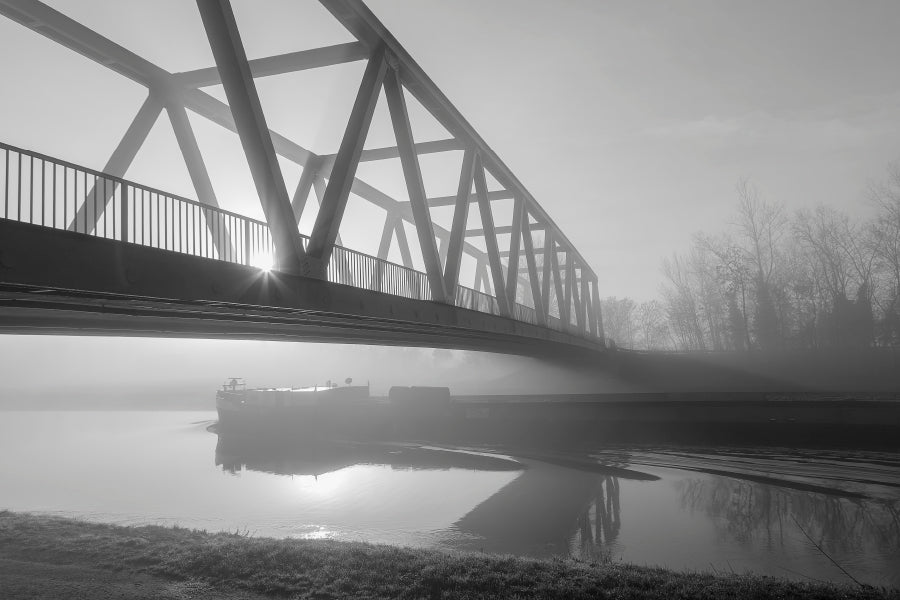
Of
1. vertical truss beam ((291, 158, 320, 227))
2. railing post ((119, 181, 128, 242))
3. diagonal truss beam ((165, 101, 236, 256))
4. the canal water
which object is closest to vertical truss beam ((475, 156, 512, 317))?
vertical truss beam ((291, 158, 320, 227))

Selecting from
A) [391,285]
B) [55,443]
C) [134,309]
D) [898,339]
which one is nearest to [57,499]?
[134,309]

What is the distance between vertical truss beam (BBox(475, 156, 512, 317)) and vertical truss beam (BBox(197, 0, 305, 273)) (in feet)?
43.1

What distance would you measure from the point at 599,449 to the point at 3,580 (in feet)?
93.6

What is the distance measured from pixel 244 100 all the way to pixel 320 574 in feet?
27.0

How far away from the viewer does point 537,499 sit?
891 inches

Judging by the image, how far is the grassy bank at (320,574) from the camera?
9898 millimetres

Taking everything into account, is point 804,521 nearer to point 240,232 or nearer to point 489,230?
point 489,230

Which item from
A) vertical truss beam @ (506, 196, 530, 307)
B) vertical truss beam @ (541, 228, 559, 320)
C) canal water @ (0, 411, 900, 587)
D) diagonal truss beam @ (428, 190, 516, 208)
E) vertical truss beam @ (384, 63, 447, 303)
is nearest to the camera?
vertical truss beam @ (384, 63, 447, 303)

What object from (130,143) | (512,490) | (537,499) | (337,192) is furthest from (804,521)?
(130,143)

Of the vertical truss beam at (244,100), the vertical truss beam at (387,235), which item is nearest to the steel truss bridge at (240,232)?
the vertical truss beam at (244,100)

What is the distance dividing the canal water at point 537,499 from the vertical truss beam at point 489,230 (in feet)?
25.2

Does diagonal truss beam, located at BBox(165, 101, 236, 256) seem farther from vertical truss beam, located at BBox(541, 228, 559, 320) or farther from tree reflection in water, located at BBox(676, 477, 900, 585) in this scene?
vertical truss beam, located at BBox(541, 228, 559, 320)

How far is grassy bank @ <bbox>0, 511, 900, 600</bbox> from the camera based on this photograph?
9898 millimetres

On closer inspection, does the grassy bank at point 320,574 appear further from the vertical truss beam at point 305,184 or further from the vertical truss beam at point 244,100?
the vertical truss beam at point 305,184
